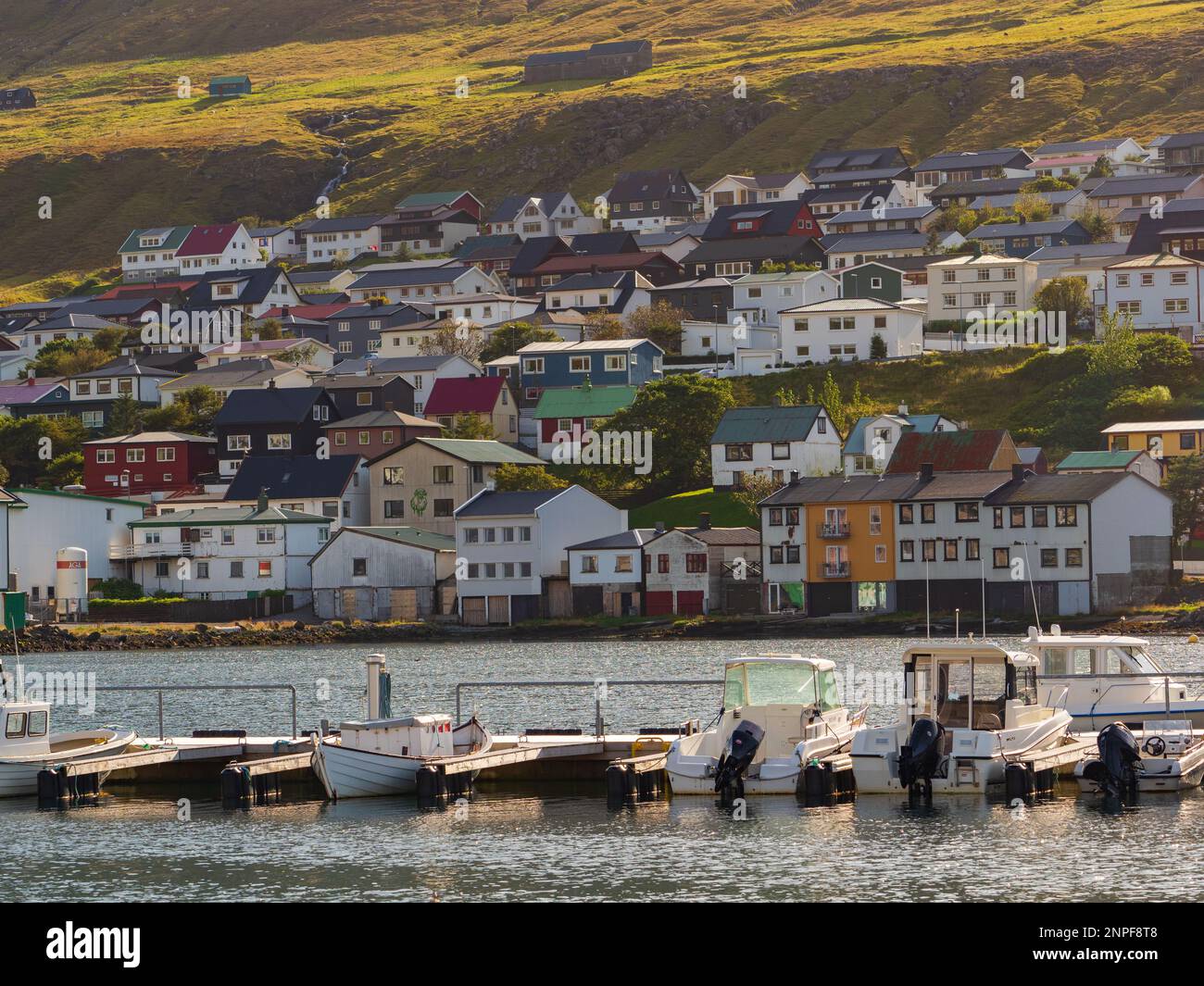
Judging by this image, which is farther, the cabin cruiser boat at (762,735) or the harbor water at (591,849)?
the cabin cruiser boat at (762,735)

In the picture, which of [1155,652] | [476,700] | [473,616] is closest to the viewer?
[476,700]

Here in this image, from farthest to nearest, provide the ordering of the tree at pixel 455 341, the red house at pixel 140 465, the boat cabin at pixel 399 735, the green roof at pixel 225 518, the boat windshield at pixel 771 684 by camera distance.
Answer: the tree at pixel 455 341 < the red house at pixel 140 465 < the green roof at pixel 225 518 < the boat cabin at pixel 399 735 < the boat windshield at pixel 771 684

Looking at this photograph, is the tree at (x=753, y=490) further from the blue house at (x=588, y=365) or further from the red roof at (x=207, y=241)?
the red roof at (x=207, y=241)

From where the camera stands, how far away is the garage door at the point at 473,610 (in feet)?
262

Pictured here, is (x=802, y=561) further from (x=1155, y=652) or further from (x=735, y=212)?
(x=735, y=212)

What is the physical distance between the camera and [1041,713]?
3125 cm

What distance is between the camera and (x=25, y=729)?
3362cm

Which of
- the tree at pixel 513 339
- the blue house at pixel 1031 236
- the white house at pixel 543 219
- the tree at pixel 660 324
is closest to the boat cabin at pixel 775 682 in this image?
the tree at pixel 660 324

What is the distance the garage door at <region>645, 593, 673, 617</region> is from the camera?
77.6 m

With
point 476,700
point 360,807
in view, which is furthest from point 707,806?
point 476,700

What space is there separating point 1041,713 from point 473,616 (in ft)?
165

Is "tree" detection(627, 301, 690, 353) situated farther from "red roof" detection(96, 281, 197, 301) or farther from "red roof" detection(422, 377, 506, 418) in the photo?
"red roof" detection(96, 281, 197, 301)

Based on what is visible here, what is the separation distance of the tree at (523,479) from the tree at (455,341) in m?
27.9

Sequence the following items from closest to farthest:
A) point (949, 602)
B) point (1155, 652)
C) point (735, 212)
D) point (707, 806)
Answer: point (707, 806)
point (1155, 652)
point (949, 602)
point (735, 212)
